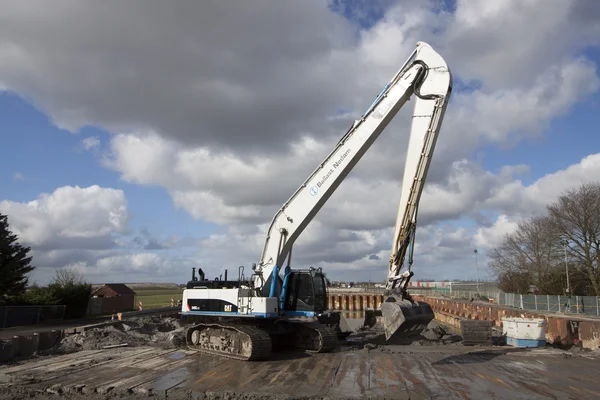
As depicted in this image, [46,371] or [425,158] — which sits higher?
[425,158]

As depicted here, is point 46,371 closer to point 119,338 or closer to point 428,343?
point 119,338

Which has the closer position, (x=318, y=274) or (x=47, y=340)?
(x=318, y=274)

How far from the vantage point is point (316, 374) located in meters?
10.8

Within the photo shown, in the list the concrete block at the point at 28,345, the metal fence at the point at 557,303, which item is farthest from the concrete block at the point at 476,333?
the metal fence at the point at 557,303

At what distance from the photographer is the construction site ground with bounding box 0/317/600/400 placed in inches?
360

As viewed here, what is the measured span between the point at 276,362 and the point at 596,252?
104ft

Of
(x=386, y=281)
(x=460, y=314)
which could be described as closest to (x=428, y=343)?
(x=386, y=281)

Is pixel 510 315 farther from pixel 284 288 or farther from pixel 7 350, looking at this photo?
pixel 7 350

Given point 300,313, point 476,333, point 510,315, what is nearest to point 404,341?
point 300,313

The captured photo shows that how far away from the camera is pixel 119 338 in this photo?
17.5 meters

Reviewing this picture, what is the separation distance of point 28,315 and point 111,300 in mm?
10965

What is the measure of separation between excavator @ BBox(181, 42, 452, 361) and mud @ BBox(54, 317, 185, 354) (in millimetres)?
2693

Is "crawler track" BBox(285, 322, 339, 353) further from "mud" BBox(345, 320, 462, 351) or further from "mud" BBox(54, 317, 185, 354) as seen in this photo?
"mud" BBox(54, 317, 185, 354)

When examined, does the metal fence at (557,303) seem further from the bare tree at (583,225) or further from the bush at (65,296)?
the bush at (65,296)
